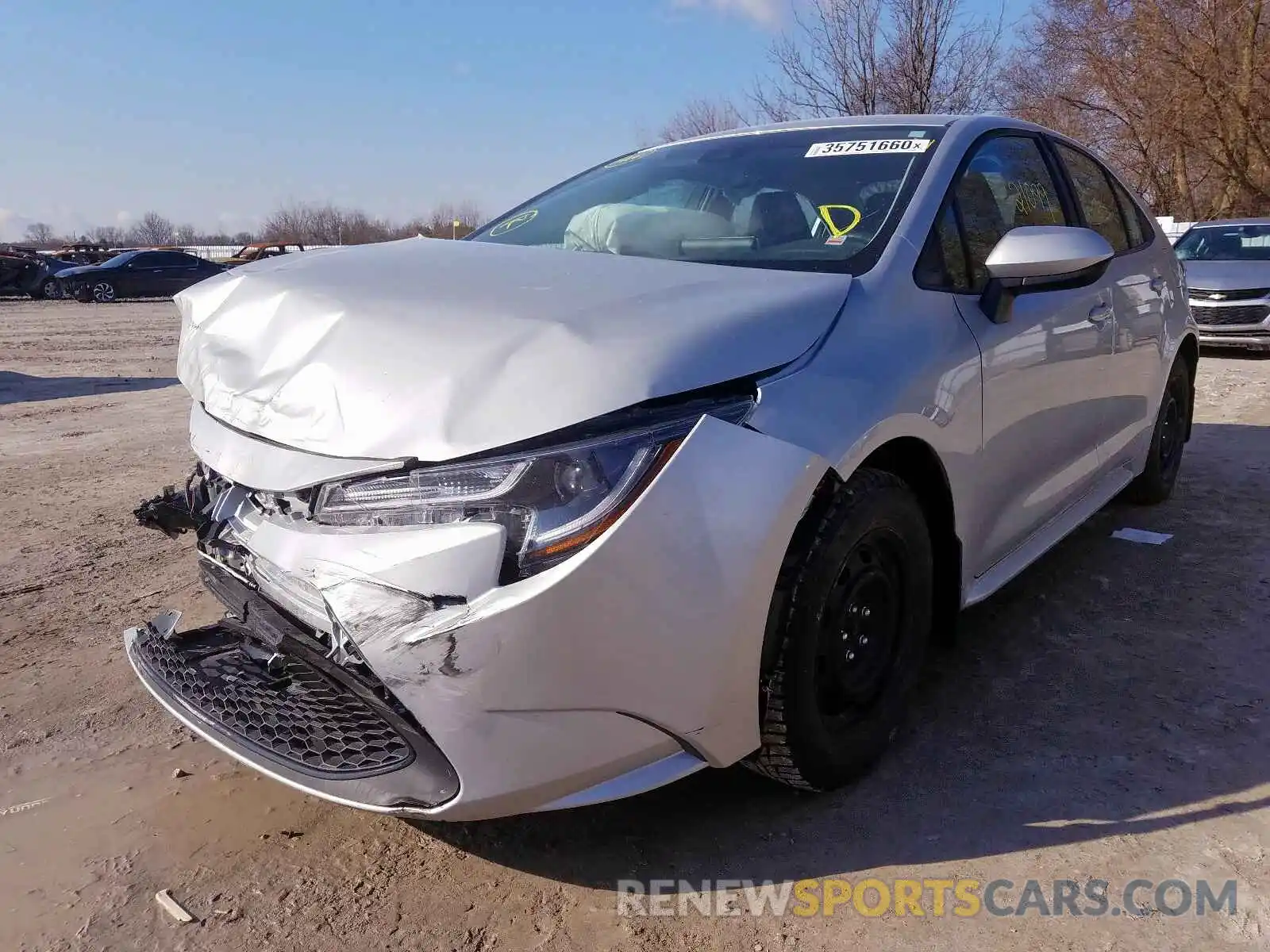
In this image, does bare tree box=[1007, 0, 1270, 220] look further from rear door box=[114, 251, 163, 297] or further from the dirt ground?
the dirt ground

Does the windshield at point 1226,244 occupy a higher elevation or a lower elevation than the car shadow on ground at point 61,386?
higher

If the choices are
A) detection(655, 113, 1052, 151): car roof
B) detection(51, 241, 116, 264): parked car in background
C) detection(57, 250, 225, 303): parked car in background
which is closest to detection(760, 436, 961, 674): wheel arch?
detection(655, 113, 1052, 151): car roof

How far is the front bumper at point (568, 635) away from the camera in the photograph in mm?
1793

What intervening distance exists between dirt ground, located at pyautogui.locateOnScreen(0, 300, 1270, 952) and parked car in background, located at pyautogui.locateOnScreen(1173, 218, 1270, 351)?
314 inches

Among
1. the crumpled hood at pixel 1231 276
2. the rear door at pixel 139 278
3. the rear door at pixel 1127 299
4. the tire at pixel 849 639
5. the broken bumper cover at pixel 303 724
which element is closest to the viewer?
the broken bumper cover at pixel 303 724

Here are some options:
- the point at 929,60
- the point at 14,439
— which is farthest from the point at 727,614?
the point at 929,60

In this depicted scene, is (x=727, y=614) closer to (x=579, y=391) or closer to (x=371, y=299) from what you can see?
(x=579, y=391)

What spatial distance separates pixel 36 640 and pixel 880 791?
2.82 metres

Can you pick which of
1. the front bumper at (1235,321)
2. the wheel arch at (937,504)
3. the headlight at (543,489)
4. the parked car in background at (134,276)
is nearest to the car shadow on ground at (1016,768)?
the wheel arch at (937,504)

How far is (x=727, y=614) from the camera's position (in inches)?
76.1

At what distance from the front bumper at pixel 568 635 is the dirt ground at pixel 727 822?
0.33 m

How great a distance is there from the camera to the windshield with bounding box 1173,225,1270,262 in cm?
1141

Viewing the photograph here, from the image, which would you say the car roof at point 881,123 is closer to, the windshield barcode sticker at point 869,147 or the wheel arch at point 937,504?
the windshield barcode sticker at point 869,147

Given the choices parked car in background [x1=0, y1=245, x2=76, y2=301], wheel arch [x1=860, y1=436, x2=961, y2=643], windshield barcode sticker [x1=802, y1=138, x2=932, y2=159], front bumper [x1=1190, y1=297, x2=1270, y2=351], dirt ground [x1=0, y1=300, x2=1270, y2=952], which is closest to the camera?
dirt ground [x1=0, y1=300, x2=1270, y2=952]
